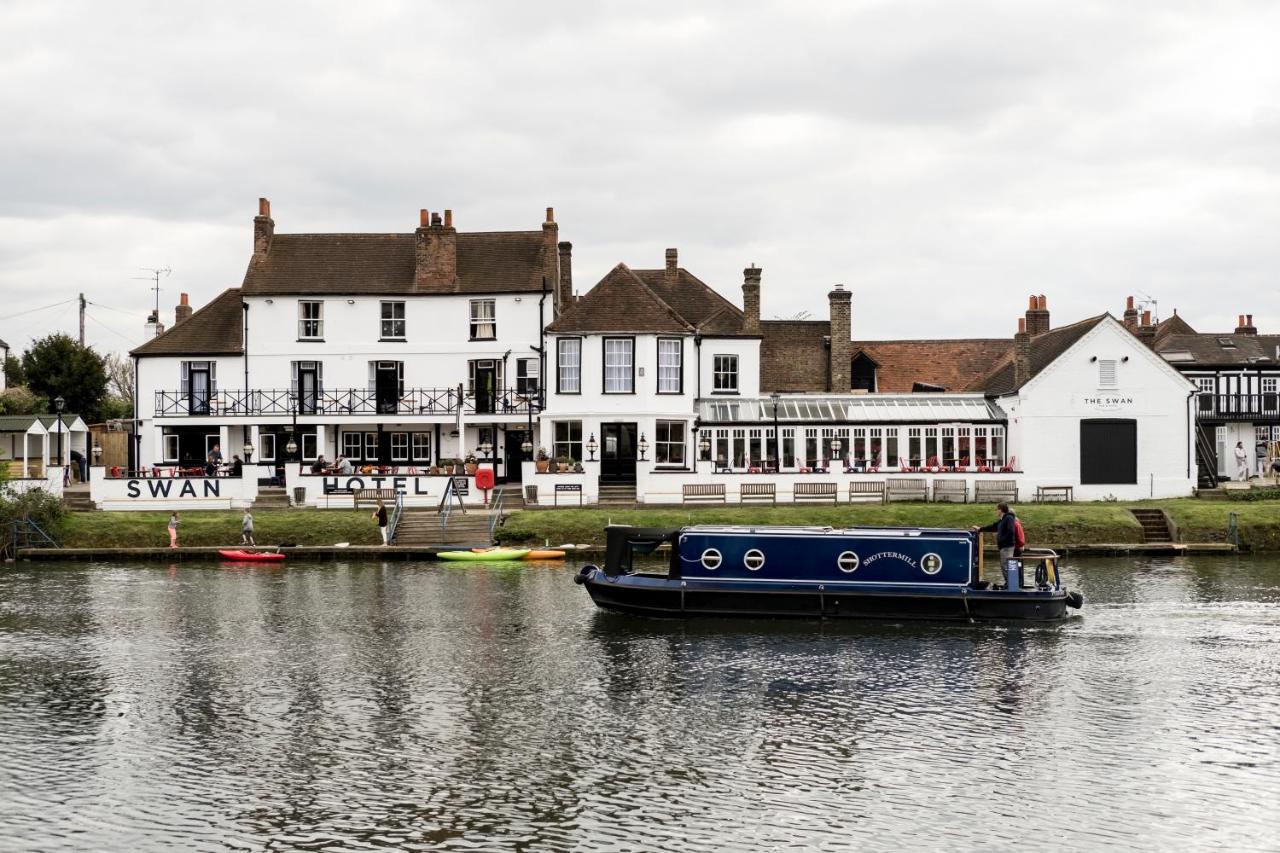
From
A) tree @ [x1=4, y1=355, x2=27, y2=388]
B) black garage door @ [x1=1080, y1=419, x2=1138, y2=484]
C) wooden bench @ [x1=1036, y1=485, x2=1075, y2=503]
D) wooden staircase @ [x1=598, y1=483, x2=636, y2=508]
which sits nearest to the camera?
wooden staircase @ [x1=598, y1=483, x2=636, y2=508]

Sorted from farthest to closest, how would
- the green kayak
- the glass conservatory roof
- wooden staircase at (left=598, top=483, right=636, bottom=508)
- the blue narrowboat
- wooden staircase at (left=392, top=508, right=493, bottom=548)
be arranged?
the glass conservatory roof
wooden staircase at (left=598, top=483, right=636, bottom=508)
wooden staircase at (left=392, top=508, right=493, bottom=548)
the green kayak
the blue narrowboat

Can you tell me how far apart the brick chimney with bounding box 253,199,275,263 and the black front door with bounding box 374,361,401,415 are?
750 cm

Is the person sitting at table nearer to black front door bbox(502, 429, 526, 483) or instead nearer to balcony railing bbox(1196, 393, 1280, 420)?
black front door bbox(502, 429, 526, 483)

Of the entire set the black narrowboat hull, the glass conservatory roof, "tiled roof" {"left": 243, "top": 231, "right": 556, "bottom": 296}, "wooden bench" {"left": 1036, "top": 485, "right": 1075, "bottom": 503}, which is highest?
"tiled roof" {"left": 243, "top": 231, "right": 556, "bottom": 296}

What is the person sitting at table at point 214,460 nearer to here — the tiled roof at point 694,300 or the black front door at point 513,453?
the black front door at point 513,453

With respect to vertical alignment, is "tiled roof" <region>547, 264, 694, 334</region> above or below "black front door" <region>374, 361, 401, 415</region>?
above

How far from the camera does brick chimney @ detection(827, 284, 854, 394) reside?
5262cm

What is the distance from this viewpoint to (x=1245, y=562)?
36656 mm

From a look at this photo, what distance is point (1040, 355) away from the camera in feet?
160

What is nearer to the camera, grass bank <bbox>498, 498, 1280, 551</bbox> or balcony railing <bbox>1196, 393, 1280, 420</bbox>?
grass bank <bbox>498, 498, 1280, 551</bbox>

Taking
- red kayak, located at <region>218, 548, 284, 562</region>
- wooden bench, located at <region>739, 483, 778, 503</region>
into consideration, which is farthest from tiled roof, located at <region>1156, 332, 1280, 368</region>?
red kayak, located at <region>218, 548, 284, 562</region>

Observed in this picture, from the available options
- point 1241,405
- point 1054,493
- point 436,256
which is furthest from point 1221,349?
point 436,256

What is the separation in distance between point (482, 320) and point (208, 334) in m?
12.3

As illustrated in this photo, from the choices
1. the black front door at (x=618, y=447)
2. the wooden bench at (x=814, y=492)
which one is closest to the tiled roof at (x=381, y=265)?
the black front door at (x=618, y=447)
